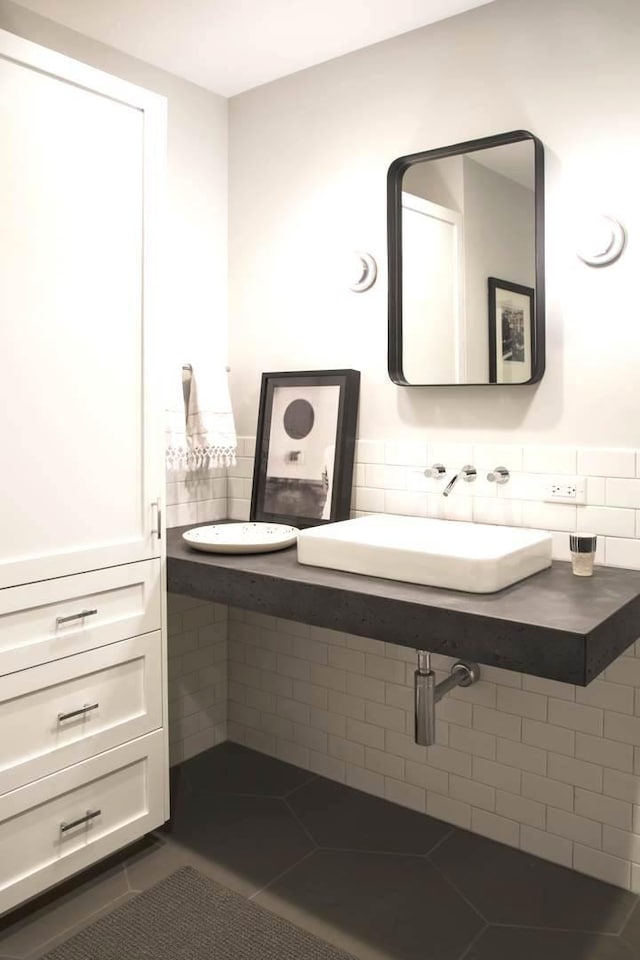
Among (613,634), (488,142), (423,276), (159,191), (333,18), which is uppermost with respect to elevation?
(333,18)

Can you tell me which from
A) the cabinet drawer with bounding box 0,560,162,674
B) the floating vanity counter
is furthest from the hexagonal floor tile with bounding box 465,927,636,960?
the cabinet drawer with bounding box 0,560,162,674

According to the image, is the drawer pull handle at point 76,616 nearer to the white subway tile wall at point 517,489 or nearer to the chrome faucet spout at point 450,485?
the white subway tile wall at point 517,489

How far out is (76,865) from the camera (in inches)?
88.7

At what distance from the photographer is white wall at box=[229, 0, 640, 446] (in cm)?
225

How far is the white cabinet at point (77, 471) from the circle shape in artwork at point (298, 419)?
656 millimetres

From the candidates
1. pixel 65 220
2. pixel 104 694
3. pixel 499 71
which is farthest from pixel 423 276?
pixel 104 694

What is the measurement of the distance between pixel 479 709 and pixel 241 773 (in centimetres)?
102

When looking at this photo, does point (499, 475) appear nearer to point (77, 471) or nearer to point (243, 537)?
point (243, 537)

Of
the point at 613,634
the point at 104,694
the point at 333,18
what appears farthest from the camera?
the point at 333,18

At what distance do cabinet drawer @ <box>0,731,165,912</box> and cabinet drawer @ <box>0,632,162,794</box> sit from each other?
0.05 metres

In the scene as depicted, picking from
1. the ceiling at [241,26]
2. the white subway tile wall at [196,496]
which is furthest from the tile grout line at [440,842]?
the ceiling at [241,26]

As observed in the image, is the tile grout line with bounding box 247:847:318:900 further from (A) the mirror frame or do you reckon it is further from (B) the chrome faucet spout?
(A) the mirror frame

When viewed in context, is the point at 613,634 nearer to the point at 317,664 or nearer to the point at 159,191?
the point at 317,664

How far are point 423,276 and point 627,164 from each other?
2.30 ft
